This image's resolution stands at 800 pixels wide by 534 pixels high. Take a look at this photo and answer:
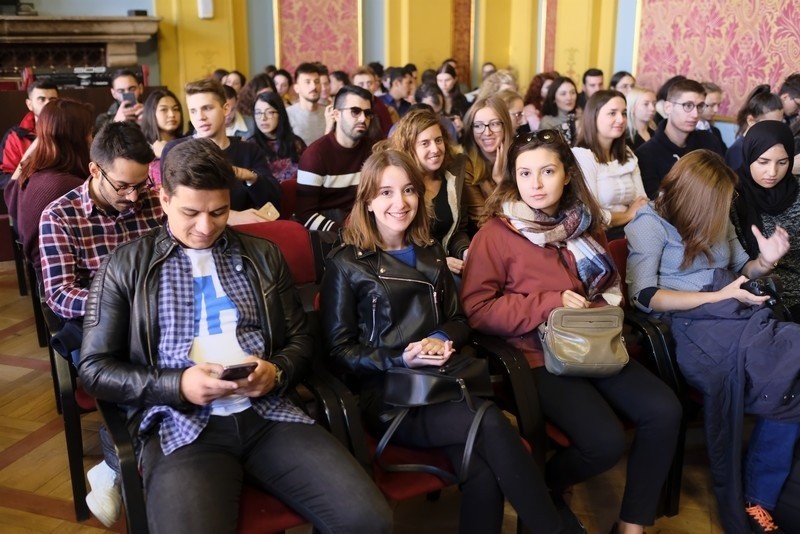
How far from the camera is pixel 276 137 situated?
439 cm

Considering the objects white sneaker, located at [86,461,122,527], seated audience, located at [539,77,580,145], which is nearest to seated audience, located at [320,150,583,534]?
white sneaker, located at [86,461,122,527]

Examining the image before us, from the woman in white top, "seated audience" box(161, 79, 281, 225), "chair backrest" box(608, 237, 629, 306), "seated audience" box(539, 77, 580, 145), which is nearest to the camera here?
"chair backrest" box(608, 237, 629, 306)

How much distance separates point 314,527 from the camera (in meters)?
1.80

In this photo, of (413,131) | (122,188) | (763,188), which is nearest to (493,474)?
(122,188)

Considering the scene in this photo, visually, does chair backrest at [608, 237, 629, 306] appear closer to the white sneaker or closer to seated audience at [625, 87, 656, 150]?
the white sneaker

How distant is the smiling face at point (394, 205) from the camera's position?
2.18 meters

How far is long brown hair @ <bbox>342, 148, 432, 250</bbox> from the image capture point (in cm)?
220

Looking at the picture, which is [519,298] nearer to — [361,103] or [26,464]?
[361,103]

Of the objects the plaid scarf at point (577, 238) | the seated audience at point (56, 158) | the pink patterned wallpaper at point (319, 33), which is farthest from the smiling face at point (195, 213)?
the pink patterned wallpaper at point (319, 33)

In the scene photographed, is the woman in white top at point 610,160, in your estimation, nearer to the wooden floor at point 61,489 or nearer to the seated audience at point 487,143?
the seated audience at point 487,143

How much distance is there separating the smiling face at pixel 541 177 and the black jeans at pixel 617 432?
0.57 meters

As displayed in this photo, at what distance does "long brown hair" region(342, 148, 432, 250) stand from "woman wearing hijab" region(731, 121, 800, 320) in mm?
1289

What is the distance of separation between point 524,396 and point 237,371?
32.8 inches

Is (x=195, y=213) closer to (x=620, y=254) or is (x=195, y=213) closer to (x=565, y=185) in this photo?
(x=565, y=185)
